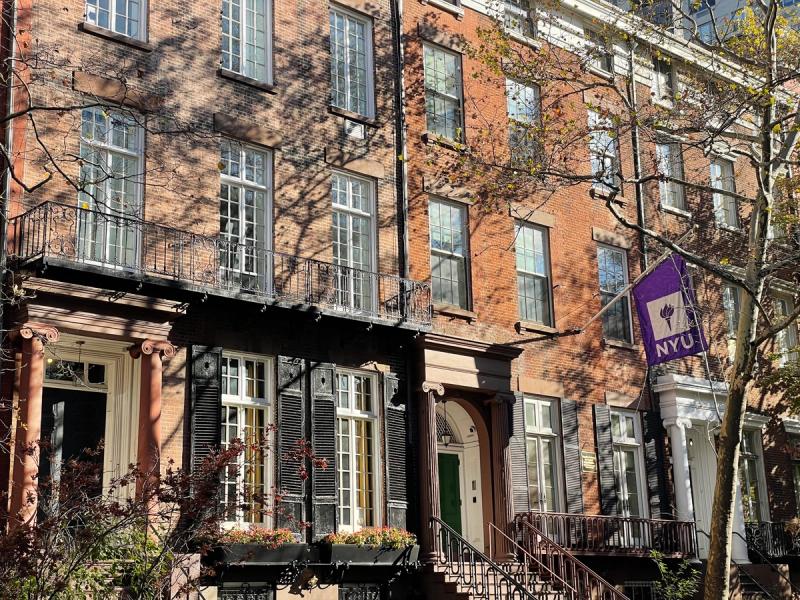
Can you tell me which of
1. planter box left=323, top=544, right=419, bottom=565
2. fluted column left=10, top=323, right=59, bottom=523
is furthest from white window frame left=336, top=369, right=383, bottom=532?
fluted column left=10, top=323, right=59, bottom=523

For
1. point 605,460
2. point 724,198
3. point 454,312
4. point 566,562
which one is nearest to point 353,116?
point 454,312

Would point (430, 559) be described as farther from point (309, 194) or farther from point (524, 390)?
point (309, 194)

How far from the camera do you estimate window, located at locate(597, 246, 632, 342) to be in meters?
24.8

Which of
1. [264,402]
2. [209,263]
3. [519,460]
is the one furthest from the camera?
[519,460]

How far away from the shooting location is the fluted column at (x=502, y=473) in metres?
20.5

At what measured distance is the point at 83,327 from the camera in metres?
15.4

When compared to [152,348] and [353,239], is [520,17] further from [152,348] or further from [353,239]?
[152,348]

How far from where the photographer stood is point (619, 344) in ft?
80.6

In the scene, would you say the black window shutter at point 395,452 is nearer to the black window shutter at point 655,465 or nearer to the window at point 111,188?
the window at point 111,188

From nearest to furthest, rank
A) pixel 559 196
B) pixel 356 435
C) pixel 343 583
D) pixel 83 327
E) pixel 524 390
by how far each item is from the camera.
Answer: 1. pixel 83 327
2. pixel 343 583
3. pixel 356 435
4. pixel 524 390
5. pixel 559 196

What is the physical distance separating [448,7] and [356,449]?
962 cm

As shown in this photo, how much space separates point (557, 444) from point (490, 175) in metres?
5.68

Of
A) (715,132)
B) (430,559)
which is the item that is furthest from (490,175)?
(430,559)

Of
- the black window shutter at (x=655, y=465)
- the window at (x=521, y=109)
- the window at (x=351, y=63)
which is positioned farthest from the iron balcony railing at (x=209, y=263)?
the black window shutter at (x=655, y=465)
